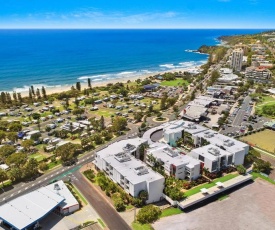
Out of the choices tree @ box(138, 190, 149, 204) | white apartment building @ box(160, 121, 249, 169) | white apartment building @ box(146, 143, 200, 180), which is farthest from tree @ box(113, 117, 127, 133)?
tree @ box(138, 190, 149, 204)

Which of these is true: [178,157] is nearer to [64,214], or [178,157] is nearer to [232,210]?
[232,210]

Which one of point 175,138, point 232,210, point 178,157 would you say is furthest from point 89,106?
point 232,210

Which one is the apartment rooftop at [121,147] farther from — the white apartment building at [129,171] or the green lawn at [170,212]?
the green lawn at [170,212]

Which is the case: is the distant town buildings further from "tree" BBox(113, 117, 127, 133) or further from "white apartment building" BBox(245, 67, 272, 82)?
"tree" BBox(113, 117, 127, 133)

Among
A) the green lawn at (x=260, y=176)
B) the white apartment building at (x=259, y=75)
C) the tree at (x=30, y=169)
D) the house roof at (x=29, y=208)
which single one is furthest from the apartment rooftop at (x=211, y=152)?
the white apartment building at (x=259, y=75)

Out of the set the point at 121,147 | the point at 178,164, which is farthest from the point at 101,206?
the point at 121,147
